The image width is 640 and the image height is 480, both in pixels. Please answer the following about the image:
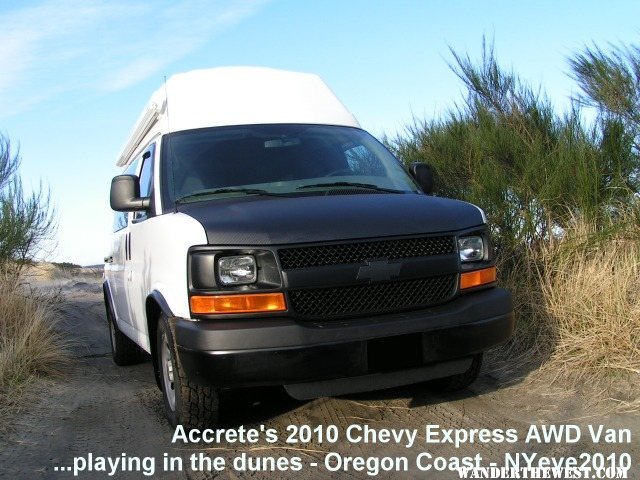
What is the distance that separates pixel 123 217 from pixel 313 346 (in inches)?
143

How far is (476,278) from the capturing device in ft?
14.1

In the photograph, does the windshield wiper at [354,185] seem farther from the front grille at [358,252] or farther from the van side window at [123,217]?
the van side window at [123,217]

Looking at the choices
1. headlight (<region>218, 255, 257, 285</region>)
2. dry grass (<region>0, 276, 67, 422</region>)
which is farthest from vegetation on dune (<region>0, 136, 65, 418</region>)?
headlight (<region>218, 255, 257, 285</region>)

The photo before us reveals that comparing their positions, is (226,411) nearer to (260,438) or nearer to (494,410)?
(260,438)

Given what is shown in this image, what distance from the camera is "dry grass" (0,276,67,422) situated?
18.7 ft

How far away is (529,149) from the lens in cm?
746

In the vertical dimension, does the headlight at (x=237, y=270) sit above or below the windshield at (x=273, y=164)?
below

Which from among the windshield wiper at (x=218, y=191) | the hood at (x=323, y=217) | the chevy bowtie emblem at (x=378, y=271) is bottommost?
the chevy bowtie emblem at (x=378, y=271)

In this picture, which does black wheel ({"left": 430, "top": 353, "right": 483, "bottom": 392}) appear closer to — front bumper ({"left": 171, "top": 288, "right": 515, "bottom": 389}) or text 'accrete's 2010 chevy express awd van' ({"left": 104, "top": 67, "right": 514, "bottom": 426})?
text 'accrete's 2010 chevy express awd van' ({"left": 104, "top": 67, "right": 514, "bottom": 426})

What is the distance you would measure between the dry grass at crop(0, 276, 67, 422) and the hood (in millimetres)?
2401

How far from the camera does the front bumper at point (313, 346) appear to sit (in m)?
3.70

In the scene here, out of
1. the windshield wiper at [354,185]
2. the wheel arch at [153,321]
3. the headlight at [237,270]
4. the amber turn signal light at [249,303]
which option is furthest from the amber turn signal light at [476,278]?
the wheel arch at [153,321]

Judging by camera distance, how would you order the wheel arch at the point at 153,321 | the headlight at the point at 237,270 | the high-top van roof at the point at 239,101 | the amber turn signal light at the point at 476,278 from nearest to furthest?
the headlight at the point at 237,270, the amber turn signal light at the point at 476,278, the wheel arch at the point at 153,321, the high-top van roof at the point at 239,101

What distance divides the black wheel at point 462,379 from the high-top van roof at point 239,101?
222 centimetres
